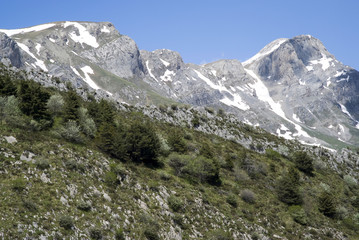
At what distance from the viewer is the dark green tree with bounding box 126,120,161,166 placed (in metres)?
49.1

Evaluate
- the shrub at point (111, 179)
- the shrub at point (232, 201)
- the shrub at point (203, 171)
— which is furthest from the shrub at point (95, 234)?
the shrub at point (203, 171)

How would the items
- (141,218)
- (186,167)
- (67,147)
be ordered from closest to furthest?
(141,218) < (67,147) < (186,167)

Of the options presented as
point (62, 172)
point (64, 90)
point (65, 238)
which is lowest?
point (65, 238)

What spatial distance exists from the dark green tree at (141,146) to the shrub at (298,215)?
26940 mm

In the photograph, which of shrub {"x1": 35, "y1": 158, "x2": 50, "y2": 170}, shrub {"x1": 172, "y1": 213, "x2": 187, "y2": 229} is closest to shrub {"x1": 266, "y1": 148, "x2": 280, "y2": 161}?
shrub {"x1": 172, "y1": 213, "x2": 187, "y2": 229}

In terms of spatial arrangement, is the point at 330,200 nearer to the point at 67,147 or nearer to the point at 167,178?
the point at 167,178

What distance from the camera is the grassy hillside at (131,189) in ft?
89.5

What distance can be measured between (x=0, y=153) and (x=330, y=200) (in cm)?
5937

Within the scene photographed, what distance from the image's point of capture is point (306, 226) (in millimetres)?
48188

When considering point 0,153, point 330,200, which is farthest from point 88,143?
point 330,200

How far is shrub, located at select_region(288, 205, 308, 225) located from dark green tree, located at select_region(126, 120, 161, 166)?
26.9m

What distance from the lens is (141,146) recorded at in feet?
162

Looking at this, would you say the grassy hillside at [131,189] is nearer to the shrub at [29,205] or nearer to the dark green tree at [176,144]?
the shrub at [29,205]

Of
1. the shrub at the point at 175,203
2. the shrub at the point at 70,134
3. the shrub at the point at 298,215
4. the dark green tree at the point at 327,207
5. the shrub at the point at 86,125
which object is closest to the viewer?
the shrub at the point at 175,203
